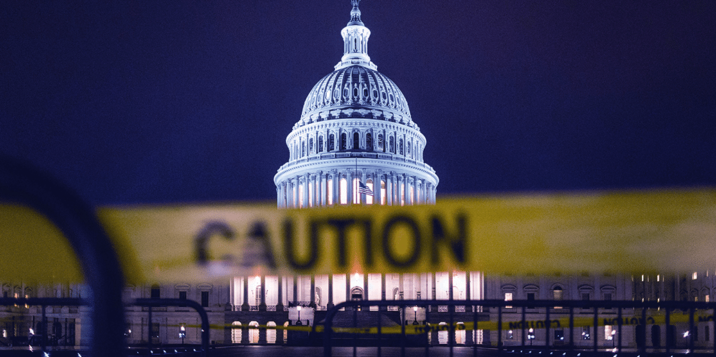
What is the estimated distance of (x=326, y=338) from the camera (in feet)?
29.2

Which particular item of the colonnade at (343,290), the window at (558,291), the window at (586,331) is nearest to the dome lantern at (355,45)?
the colonnade at (343,290)

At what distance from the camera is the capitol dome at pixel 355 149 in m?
84.4

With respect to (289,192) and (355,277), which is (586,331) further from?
(289,192)

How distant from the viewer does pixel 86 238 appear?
82.7 inches

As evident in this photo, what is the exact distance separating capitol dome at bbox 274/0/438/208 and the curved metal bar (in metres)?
76.6

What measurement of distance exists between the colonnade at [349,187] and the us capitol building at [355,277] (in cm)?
12

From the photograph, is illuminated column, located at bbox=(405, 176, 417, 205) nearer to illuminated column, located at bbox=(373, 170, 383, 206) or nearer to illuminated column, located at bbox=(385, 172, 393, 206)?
illuminated column, located at bbox=(385, 172, 393, 206)

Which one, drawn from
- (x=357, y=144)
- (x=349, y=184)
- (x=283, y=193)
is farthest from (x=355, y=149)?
(x=283, y=193)

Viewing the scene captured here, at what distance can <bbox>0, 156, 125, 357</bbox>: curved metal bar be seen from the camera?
6.82 feet

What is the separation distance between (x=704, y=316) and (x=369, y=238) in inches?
249

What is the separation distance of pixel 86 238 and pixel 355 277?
7641 cm

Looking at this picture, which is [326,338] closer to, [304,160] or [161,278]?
[161,278]

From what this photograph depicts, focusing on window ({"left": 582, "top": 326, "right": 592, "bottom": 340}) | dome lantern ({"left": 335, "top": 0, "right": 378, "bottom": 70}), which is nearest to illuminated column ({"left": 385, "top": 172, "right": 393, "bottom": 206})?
dome lantern ({"left": 335, "top": 0, "right": 378, "bottom": 70})

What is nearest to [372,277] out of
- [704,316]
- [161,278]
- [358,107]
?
[358,107]
